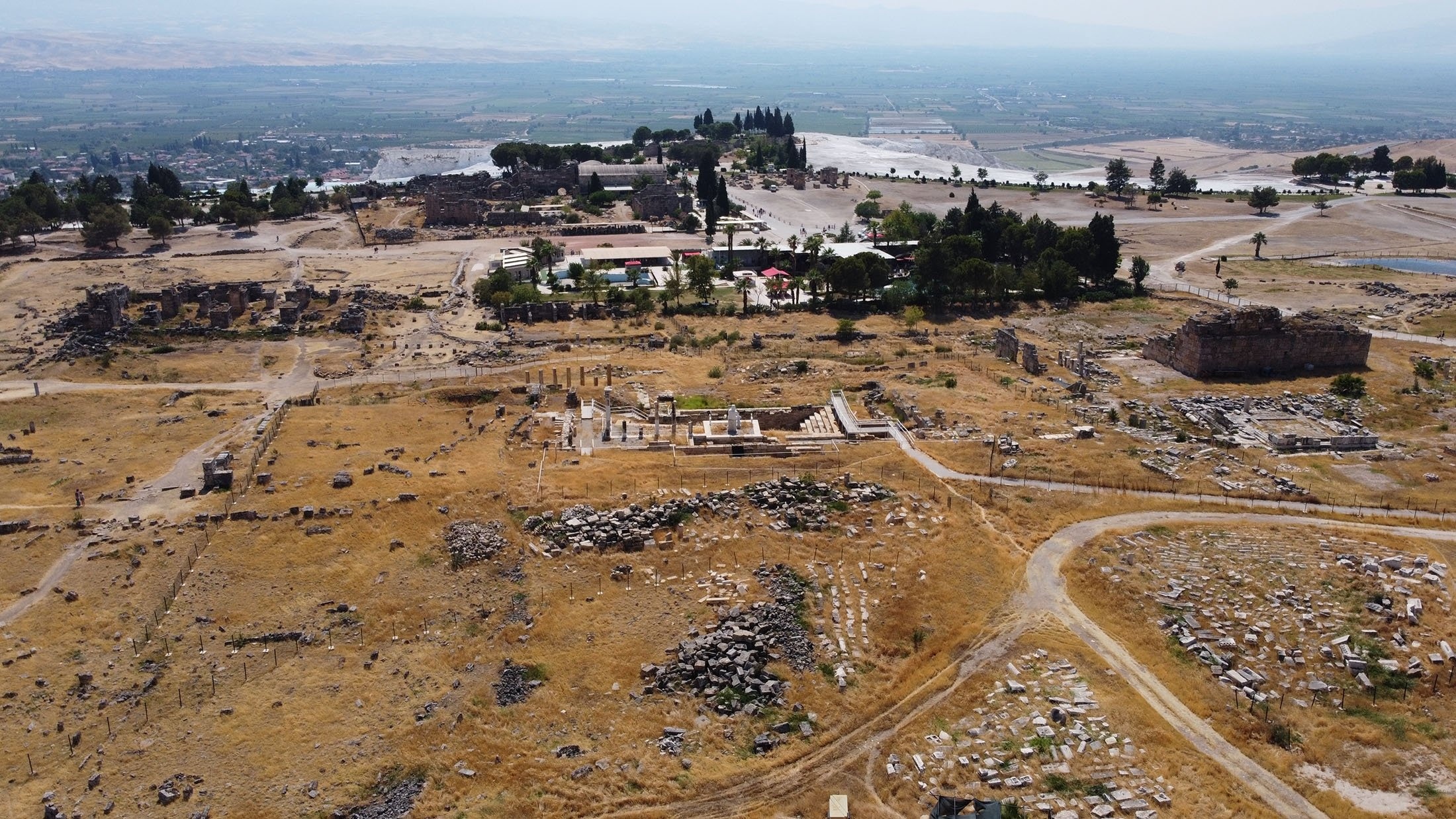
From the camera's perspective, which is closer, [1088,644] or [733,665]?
[733,665]

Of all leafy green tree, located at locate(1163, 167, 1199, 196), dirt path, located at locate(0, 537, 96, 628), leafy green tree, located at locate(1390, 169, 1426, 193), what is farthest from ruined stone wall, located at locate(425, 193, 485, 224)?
leafy green tree, located at locate(1390, 169, 1426, 193)

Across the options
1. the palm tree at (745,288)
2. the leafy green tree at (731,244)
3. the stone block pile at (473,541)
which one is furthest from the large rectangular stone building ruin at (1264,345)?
the leafy green tree at (731,244)

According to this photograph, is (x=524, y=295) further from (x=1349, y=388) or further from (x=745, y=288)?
(x=1349, y=388)

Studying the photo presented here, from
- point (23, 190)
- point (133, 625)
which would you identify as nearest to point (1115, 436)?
point (133, 625)

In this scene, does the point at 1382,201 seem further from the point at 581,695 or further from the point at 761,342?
the point at 581,695

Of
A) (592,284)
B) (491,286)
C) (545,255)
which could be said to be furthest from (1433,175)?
(491,286)

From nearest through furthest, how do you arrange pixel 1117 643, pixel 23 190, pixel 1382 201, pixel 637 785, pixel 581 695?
pixel 637 785 → pixel 581 695 → pixel 1117 643 → pixel 23 190 → pixel 1382 201
